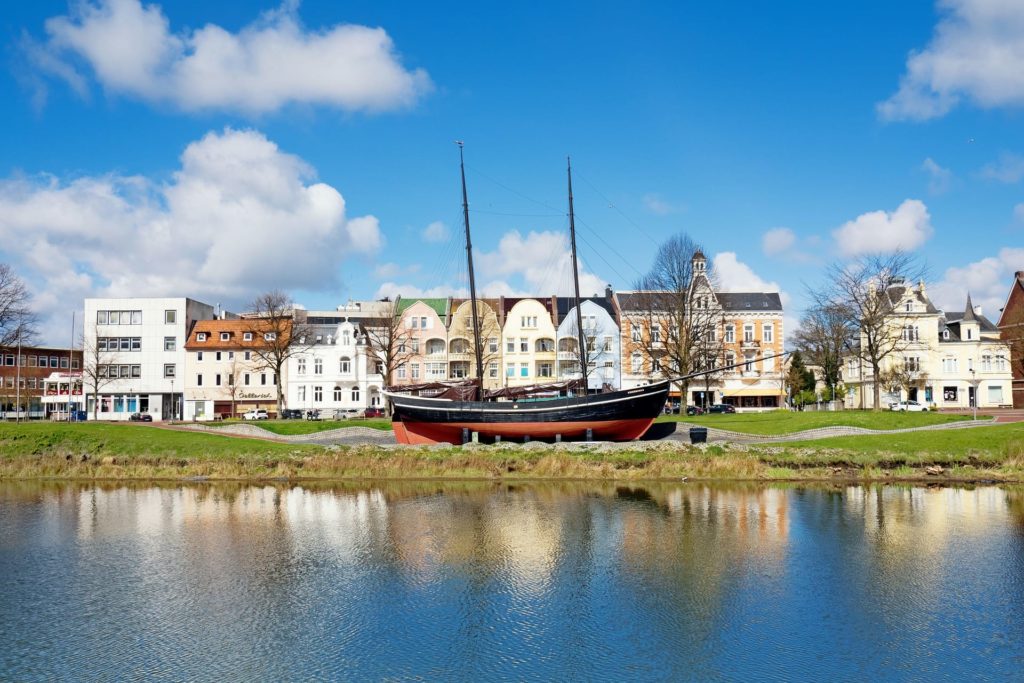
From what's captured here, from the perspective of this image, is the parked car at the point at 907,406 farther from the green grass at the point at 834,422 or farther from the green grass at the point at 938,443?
the green grass at the point at 938,443

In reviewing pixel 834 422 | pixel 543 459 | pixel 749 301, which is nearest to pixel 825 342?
pixel 749 301

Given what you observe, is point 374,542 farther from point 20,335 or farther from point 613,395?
point 20,335

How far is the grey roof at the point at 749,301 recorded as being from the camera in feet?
255

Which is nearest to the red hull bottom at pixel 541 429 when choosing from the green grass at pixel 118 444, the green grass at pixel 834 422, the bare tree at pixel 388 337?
the green grass at pixel 834 422

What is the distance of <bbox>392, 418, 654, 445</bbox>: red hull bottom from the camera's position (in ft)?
140

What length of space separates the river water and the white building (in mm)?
55728

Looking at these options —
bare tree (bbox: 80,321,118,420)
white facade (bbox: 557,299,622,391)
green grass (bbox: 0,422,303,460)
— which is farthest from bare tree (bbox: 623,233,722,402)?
bare tree (bbox: 80,321,118,420)

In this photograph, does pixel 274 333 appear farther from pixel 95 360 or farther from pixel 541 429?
pixel 541 429

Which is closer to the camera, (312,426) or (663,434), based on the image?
(663,434)

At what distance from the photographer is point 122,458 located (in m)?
39.3

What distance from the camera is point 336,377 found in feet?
261

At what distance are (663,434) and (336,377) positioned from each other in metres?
44.5

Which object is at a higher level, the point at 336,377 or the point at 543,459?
the point at 336,377

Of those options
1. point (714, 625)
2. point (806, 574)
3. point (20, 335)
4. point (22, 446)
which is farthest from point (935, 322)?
point (20, 335)
